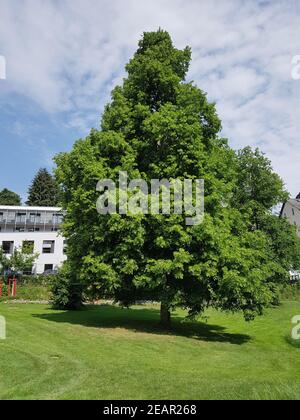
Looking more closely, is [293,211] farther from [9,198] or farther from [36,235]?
[9,198]

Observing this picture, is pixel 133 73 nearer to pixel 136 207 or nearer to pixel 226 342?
pixel 136 207

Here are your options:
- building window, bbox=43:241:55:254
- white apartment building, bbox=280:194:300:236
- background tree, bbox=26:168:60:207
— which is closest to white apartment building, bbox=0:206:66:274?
building window, bbox=43:241:55:254

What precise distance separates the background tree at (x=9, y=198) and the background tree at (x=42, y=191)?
41.5 feet

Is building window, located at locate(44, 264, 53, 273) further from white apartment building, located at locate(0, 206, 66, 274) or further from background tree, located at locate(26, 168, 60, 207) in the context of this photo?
background tree, located at locate(26, 168, 60, 207)

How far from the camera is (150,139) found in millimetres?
19266

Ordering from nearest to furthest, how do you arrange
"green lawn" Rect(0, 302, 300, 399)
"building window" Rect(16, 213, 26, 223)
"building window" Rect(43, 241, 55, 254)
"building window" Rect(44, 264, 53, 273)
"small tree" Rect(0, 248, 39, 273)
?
"green lawn" Rect(0, 302, 300, 399) < "small tree" Rect(0, 248, 39, 273) < "building window" Rect(44, 264, 53, 273) < "building window" Rect(43, 241, 55, 254) < "building window" Rect(16, 213, 26, 223)

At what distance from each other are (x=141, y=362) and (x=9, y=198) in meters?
109

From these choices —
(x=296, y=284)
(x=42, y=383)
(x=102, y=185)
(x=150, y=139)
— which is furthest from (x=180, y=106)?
(x=296, y=284)

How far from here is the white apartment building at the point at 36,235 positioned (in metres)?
61.2

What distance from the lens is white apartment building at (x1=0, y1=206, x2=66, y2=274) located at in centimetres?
6122

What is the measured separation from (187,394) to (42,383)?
3.41 meters

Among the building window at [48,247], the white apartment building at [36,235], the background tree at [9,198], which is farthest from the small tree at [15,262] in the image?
the background tree at [9,198]

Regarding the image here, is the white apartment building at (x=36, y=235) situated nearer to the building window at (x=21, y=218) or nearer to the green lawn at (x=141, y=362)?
the building window at (x=21, y=218)

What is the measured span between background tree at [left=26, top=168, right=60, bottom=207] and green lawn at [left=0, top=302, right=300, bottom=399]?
80245mm
